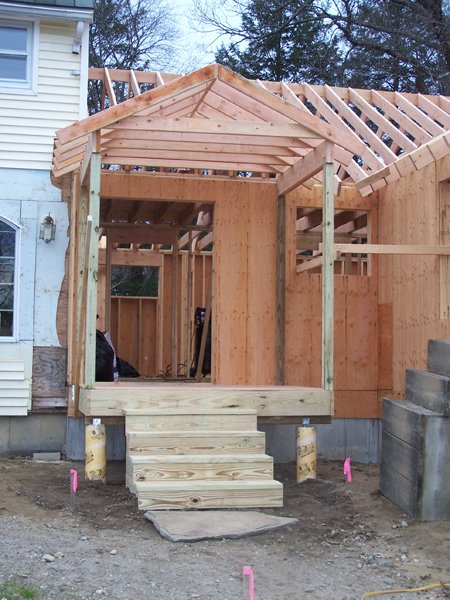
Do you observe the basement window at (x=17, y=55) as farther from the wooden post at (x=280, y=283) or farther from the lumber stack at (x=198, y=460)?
the lumber stack at (x=198, y=460)

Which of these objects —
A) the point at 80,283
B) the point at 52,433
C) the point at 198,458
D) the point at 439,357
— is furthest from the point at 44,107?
the point at 439,357

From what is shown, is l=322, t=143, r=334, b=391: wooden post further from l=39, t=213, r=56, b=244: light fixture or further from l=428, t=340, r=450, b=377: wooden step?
l=39, t=213, r=56, b=244: light fixture

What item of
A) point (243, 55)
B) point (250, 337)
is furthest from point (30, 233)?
point (243, 55)

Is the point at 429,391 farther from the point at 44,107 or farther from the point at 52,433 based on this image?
the point at 44,107

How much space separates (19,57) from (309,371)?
527 cm

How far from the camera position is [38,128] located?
9.84 meters

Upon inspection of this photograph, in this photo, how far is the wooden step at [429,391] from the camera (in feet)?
22.0

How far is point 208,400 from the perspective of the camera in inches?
316

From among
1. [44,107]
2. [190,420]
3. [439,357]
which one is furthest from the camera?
[44,107]

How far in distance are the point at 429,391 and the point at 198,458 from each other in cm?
207

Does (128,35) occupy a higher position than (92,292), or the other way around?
(128,35)

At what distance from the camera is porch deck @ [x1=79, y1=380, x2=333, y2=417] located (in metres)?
7.86

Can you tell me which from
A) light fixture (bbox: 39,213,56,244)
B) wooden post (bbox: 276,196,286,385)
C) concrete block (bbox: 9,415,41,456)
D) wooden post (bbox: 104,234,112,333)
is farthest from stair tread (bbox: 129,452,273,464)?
wooden post (bbox: 104,234,112,333)

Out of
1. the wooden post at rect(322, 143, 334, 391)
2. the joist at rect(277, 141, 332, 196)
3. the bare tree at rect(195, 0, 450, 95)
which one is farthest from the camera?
the bare tree at rect(195, 0, 450, 95)
